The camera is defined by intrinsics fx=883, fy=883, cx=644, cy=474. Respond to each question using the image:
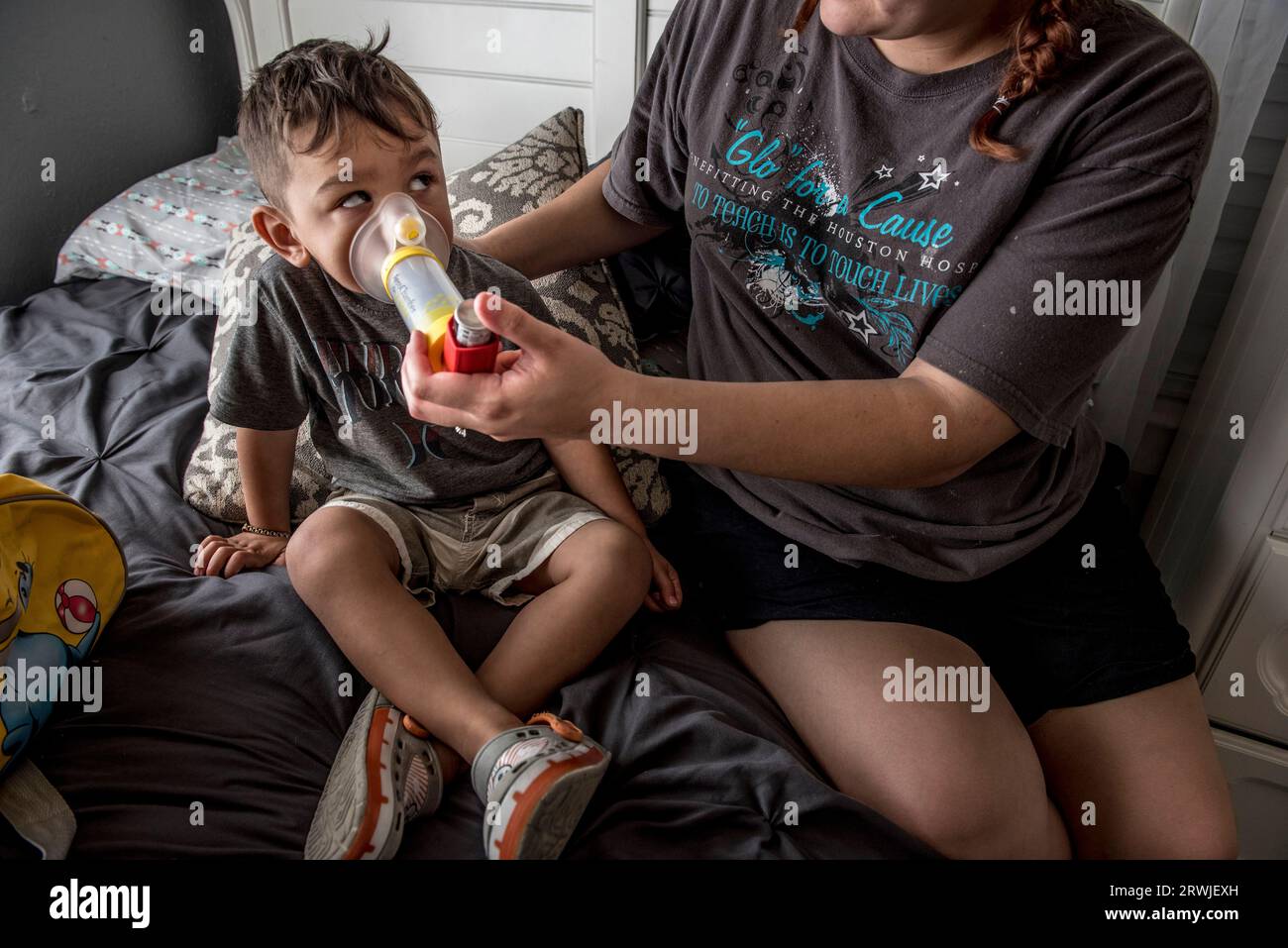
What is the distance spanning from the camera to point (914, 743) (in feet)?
2.86

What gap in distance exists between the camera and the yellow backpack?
76 centimetres

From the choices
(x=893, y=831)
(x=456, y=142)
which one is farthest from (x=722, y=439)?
(x=456, y=142)

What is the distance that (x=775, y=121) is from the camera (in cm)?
97

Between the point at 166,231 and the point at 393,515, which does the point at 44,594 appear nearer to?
the point at 393,515

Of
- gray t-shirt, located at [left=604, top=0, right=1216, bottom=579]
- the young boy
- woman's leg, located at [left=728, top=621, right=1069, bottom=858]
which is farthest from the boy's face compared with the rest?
woman's leg, located at [left=728, top=621, right=1069, bottom=858]

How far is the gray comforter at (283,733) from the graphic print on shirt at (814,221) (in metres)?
0.40

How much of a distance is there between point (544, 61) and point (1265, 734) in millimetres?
1603

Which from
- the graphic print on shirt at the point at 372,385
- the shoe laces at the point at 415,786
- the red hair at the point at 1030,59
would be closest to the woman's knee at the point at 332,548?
the graphic print on shirt at the point at 372,385

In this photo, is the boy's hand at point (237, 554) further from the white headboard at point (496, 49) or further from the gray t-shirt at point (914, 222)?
the white headboard at point (496, 49)

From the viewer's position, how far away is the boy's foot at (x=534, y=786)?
733mm

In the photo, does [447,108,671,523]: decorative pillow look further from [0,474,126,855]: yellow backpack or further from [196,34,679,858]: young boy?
[0,474,126,855]: yellow backpack
